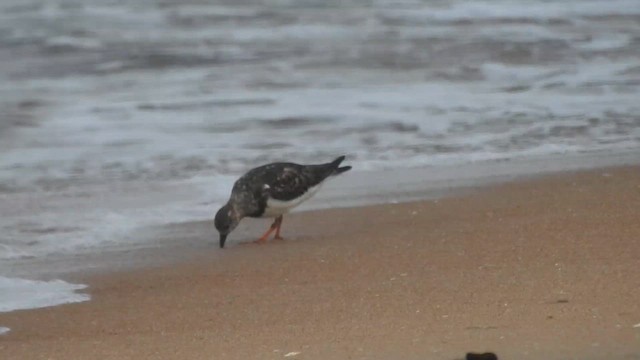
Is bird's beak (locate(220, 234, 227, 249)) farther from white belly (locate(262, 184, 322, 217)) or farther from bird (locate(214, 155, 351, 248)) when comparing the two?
white belly (locate(262, 184, 322, 217))

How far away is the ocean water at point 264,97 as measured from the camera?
808 cm

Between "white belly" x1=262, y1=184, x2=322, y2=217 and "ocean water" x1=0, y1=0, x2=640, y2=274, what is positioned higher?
"white belly" x1=262, y1=184, x2=322, y2=217

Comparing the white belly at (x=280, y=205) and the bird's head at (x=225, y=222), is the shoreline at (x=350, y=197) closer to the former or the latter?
the bird's head at (x=225, y=222)

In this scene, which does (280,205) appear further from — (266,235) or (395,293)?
(395,293)

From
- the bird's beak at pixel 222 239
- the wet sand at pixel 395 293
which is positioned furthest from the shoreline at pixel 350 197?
the wet sand at pixel 395 293

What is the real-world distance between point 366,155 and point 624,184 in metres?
1.87

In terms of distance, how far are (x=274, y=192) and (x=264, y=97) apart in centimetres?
407

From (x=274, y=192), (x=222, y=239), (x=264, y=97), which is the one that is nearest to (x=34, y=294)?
(x=222, y=239)

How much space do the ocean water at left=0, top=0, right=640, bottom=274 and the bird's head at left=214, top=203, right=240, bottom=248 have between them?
1.13 feet

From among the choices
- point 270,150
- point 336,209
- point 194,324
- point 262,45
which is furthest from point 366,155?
point 262,45

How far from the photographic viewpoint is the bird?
718 cm

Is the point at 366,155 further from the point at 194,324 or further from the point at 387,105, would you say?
the point at 194,324

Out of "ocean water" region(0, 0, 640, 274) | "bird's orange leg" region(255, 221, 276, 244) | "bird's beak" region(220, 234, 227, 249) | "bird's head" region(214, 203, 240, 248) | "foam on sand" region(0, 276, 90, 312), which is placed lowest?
"ocean water" region(0, 0, 640, 274)

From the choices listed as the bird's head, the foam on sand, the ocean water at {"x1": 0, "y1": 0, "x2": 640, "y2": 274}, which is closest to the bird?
the bird's head
